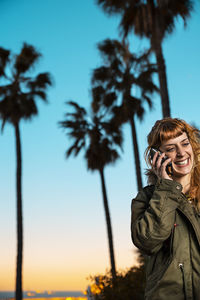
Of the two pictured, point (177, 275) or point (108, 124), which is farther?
point (108, 124)

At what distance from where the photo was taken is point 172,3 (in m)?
12.5

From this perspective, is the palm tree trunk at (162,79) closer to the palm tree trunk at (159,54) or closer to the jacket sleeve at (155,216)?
the palm tree trunk at (159,54)

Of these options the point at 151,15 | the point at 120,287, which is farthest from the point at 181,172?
the point at 151,15

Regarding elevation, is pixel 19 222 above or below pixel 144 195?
above

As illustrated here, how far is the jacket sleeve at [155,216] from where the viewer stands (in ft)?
6.77

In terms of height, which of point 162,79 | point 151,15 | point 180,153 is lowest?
point 180,153

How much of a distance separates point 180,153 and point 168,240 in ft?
1.76

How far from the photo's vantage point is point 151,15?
12680 millimetres

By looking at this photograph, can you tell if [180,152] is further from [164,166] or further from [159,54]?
[159,54]

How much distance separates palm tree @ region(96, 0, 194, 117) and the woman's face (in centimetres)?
1015

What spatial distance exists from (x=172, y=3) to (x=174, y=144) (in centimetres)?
1126

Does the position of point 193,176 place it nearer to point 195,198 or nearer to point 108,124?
point 195,198

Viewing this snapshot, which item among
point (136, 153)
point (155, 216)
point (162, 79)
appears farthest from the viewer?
point (136, 153)

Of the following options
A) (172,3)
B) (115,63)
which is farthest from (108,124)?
(172,3)
